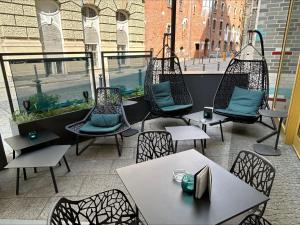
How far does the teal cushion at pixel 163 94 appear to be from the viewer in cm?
399

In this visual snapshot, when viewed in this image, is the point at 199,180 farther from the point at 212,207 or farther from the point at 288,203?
the point at 288,203

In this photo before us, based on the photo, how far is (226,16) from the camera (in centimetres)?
2086

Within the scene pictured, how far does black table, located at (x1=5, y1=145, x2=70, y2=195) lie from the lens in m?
2.13

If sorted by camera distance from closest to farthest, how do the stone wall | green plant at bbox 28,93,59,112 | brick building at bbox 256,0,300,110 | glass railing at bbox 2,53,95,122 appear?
glass railing at bbox 2,53,95,122 < green plant at bbox 28,93,59,112 < brick building at bbox 256,0,300,110 < the stone wall

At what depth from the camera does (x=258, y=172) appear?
1470 millimetres

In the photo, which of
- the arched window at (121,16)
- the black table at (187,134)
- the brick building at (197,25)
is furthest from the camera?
the brick building at (197,25)

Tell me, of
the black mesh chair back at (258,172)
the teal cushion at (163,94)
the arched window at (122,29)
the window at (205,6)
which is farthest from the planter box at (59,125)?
the window at (205,6)

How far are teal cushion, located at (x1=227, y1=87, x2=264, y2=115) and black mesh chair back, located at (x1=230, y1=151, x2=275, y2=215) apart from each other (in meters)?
2.10

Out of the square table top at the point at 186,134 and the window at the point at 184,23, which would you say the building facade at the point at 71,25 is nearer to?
the square table top at the point at 186,134

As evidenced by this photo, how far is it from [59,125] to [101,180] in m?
1.20

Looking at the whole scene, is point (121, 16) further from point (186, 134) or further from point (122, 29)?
point (186, 134)

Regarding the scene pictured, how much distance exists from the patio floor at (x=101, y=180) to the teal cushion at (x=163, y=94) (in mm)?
953

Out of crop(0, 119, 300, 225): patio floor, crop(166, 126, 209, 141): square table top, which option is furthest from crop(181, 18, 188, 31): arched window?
crop(166, 126, 209, 141): square table top

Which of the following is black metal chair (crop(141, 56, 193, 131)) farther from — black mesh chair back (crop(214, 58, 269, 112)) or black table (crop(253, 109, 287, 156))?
black table (crop(253, 109, 287, 156))
